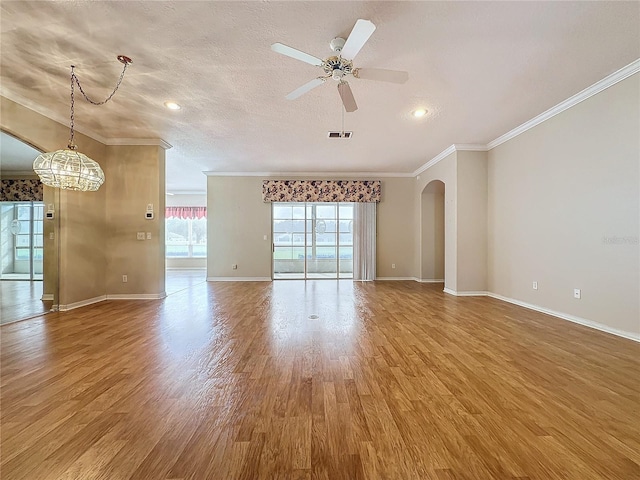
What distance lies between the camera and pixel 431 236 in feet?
23.1

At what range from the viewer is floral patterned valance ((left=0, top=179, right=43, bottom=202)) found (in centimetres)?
716

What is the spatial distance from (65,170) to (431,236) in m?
6.92

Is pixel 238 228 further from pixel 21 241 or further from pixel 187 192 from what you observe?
pixel 21 241

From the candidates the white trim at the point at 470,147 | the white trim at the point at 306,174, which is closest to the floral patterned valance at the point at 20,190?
the white trim at the point at 306,174

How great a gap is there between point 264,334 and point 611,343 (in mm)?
3550

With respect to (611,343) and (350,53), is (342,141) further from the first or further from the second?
(611,343)

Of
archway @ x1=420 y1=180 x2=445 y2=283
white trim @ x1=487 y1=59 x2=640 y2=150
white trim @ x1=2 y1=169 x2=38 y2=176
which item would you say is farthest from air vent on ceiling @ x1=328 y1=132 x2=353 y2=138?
white trim @ x1=2 y1=169 x2=38 y2=176

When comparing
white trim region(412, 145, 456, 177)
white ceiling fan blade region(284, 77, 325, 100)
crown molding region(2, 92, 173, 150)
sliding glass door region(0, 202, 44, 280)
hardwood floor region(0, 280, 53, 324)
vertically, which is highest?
white trim region(412, 145, 456, 177)

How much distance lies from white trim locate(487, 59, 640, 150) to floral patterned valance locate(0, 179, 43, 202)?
35.5 feet

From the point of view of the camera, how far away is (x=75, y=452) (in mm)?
1358

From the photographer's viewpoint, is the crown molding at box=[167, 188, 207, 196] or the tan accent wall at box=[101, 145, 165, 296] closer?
the tan accent wall at box=[101, 145, 165, 296]

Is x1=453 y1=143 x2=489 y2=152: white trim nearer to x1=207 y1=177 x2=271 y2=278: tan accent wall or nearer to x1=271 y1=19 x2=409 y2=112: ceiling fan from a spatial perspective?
x1=271 y1=19 x2=409 y2=112: ceiling fan

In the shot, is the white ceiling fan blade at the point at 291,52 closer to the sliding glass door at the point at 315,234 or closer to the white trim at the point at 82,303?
the white trim at the point at 82,303

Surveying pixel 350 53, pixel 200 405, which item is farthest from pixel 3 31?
pixel 200 405
